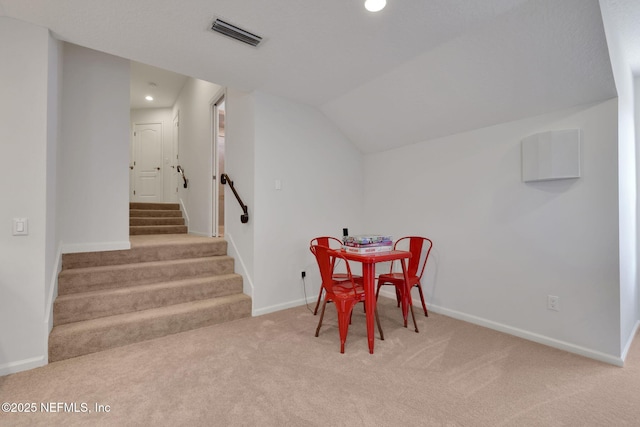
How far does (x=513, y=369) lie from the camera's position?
78.7 inches

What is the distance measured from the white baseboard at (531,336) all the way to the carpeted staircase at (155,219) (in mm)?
3911

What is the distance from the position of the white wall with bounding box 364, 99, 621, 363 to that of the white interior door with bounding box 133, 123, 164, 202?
17.5ft

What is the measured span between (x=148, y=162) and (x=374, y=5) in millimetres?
6130

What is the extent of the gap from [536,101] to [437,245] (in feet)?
5.16

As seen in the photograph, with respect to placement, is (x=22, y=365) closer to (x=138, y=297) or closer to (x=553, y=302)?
(x=138, y=297)

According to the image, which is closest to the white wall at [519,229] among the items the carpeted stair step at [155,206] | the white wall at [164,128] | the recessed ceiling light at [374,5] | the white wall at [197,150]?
the recessed ceiling light at [374,5]

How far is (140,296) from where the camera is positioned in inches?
103

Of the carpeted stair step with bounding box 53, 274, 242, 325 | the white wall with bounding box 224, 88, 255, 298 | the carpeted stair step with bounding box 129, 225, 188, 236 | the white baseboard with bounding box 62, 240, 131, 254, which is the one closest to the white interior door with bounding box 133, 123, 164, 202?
the carpeted stair step with bounding box 129, 225, 188, 236

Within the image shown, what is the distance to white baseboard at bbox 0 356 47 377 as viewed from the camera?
1.91 meters

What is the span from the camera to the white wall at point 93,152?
278cm

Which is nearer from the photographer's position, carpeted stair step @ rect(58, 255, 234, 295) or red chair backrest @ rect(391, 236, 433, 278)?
carpeted stair step @ rect(58, 255, 234, 295)

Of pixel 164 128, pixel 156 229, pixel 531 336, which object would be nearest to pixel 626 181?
pixel 531 336

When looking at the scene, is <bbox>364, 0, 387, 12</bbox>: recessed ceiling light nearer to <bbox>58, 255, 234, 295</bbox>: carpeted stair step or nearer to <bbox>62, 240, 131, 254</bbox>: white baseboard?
<bbox>58, 255, 234, 295</bbox>: carpeted stair step

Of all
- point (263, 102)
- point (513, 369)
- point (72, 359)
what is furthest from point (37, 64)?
point (513, 369)
